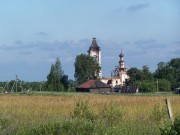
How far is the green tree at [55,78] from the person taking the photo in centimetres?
8612

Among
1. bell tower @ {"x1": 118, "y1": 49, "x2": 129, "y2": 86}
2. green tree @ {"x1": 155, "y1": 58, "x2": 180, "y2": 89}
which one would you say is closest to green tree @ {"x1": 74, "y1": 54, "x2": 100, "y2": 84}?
bell tower @ {"x1": 118, "y1": 49, "x2": 129, "y2": 86}

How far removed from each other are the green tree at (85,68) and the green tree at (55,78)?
42.7ft

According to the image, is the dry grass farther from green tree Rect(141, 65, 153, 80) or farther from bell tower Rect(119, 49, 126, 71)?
bell tower Rect(119, 49, 126, 71)

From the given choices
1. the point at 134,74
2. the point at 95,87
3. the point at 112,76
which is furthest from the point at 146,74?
the point at 95,87

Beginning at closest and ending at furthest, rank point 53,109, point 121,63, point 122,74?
point 53,109, point 122,74, point 121,63

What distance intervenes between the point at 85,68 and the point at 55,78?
54.2ft

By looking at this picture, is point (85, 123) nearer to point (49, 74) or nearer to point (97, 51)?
point (49, 74)

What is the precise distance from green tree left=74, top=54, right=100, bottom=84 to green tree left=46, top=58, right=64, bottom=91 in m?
13.0

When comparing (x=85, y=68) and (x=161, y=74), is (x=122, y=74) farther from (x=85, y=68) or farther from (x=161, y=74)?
(x=85, y=68)

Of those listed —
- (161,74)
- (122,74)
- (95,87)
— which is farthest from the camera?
(122,74)

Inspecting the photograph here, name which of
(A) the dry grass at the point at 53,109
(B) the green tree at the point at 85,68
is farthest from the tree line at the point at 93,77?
(A) the dry grass at the point at 53,109

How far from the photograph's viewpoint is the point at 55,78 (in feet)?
287

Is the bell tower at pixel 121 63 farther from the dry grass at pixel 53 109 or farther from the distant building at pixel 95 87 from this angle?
Answer: the dry grass at pixel 53 109

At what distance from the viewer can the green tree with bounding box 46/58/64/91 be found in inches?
3391
